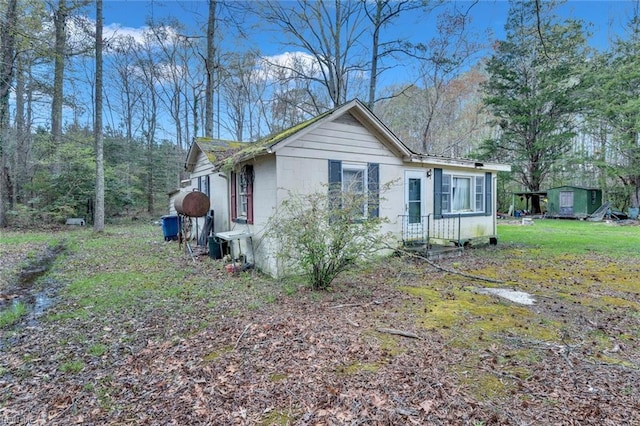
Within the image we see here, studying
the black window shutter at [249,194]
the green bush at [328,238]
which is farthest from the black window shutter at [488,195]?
the black window shutter at [249,194]

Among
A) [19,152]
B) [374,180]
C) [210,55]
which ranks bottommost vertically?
[374,180]

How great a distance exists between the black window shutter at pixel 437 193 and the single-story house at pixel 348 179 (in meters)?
0.03

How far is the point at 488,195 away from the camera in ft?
37.0

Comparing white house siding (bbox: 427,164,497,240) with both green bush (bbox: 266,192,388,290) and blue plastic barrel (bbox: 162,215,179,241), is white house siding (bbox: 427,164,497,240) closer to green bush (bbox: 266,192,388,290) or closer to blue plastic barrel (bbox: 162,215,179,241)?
green bush (bbox: 266,192,388,290)

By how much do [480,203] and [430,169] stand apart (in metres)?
2.82

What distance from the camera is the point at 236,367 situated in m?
3.37

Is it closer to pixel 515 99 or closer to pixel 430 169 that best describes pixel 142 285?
pixel 430 169

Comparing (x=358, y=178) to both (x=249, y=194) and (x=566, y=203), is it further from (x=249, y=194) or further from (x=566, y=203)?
(x=566, y=203)

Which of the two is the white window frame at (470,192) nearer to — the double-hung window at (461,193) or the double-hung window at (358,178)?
the double-hung window at (461,193)

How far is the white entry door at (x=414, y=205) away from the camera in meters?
9.21

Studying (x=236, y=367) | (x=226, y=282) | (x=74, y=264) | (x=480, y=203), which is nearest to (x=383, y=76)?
(x=480, y=203)

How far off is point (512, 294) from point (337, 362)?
3.97m

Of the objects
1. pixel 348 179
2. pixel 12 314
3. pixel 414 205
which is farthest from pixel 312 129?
pixel 12 314

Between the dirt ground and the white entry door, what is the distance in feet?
12.0
